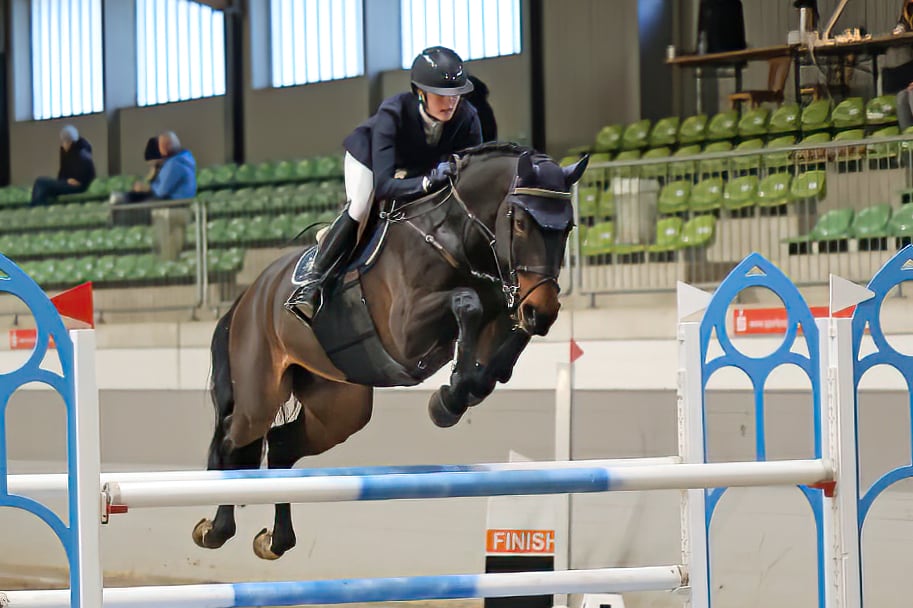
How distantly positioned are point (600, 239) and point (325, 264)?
11.0ft

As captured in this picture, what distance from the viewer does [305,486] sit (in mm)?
2195

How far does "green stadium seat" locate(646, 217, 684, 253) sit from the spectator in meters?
3.02

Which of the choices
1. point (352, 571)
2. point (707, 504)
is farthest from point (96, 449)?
point (352, 571)

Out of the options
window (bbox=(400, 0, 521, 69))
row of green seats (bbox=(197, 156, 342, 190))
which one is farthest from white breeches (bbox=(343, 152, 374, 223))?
window (bbox=(400, 0, 521, 69))

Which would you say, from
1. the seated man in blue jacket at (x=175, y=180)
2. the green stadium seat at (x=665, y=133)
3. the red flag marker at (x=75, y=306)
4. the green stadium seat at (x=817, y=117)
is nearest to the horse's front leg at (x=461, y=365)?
the red flag marker at (x=75, y=306)

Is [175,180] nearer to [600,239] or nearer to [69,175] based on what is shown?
[69,175]

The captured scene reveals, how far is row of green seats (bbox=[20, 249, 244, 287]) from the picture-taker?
776cm

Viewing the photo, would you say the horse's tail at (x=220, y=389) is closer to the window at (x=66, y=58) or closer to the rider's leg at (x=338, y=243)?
the rider's leg at (x=338, y=243)

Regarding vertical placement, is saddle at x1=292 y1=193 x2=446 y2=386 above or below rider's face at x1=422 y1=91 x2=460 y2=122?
below

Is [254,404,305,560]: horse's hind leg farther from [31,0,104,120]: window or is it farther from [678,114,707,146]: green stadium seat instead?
[31,0,104,120]: window

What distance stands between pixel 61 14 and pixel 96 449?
11508mm

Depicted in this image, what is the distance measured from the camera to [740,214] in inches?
249

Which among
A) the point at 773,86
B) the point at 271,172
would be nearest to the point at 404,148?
the point at 773,86

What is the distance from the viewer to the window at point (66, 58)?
12438 mm
